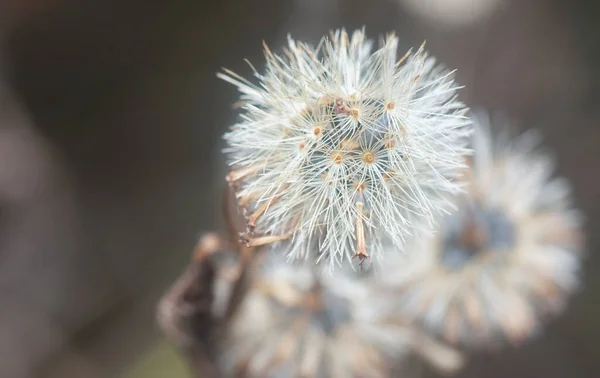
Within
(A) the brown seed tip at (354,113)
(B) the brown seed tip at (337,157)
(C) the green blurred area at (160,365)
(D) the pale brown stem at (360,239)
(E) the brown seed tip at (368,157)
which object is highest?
(A) the brown seed tip at (354,113)

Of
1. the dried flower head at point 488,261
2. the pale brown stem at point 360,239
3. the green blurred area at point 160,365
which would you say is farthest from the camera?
the green blurred area at point 160,365

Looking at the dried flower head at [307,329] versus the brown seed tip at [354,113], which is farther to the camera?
the dried flower head at [307,329]

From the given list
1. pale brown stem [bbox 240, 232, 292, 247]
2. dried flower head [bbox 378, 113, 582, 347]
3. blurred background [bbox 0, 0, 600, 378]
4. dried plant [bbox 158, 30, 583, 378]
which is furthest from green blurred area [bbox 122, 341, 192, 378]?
pale brown stem [bbox 240, 232, 292, 247]

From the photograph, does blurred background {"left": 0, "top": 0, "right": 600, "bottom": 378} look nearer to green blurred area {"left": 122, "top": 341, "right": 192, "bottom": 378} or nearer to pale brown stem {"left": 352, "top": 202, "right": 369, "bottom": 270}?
green blurred area {"left": 122, "top": 341, "right": 192, "bottom": 378}

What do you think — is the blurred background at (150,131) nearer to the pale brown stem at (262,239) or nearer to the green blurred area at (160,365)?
the green blurred area at (160,365)

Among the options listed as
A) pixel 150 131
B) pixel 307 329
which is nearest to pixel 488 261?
pixel 307 329

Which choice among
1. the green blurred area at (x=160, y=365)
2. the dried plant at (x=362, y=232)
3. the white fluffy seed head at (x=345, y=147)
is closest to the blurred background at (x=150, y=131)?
the green blurred area at (x=160, y=365)
